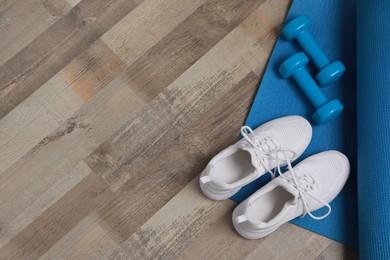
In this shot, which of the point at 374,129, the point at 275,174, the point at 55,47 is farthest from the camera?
the point at 55,47

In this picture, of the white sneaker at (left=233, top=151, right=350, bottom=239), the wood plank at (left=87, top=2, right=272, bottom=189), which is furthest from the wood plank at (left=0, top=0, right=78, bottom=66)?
the white sneaker at (left=233, top=151, right=350, bottom=239)

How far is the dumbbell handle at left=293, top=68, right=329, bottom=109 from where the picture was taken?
1.21 metres

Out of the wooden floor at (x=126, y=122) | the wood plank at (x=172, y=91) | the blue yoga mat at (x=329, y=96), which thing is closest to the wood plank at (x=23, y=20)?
the wooden floor at (x=126, y=122)

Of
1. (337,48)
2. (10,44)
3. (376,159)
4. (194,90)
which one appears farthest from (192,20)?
(376,159)

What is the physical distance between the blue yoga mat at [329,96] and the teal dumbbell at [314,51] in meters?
0.05

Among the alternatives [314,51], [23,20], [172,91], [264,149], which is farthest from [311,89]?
[23,20]

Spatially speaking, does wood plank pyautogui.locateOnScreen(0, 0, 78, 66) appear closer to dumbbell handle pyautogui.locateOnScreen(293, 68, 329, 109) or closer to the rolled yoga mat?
dumbbell handle pyautogui.locateOnScreen(293, 68, 329, 109)

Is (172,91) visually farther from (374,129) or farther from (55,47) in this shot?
(374,129)

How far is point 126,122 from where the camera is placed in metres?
1.28

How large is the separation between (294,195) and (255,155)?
13 centimetres

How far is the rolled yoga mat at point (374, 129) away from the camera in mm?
1046

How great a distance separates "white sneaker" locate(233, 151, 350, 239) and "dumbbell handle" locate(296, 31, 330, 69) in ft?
0.77

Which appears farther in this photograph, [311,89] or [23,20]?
[23,20]

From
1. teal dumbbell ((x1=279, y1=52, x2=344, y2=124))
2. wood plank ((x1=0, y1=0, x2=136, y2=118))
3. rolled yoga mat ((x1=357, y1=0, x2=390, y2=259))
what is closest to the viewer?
rolled yoga mat ((x1=357, y1=0, x2=390, y2=259))
